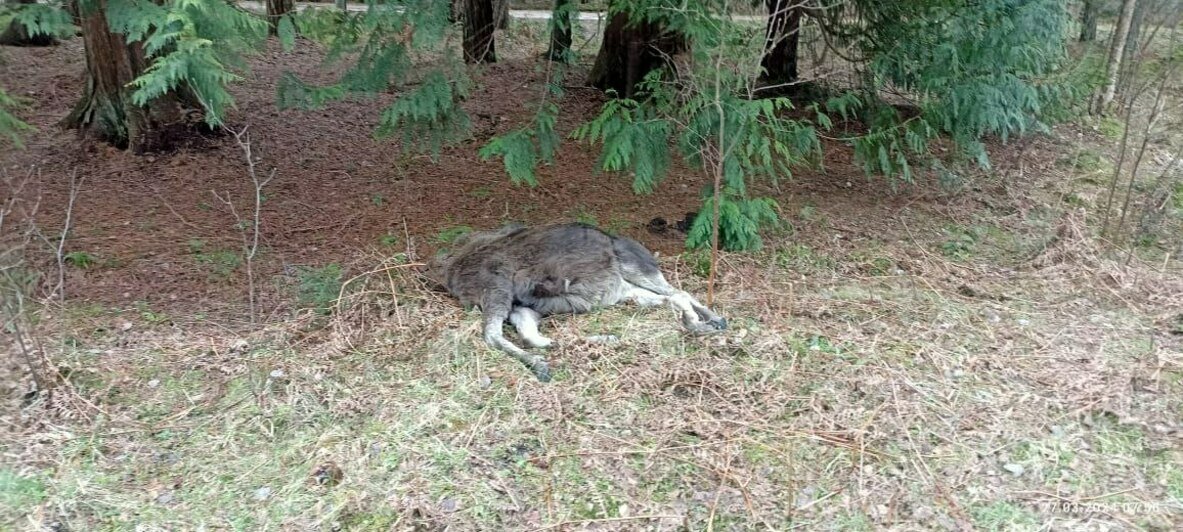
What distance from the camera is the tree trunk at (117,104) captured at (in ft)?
28.7

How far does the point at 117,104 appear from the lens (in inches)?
355

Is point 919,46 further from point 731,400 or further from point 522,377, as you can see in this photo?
point 522,377

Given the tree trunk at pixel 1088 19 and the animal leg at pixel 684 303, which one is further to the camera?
the tree trunk at pixel 1088 19

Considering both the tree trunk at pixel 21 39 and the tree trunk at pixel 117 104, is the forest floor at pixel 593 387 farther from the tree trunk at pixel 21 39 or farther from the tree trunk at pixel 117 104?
the tree trunk at pixel 21 39

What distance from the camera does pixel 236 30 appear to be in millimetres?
6434

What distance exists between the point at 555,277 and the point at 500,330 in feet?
2.36

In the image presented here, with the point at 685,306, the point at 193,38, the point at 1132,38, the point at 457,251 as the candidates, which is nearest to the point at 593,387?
the point at 685,306

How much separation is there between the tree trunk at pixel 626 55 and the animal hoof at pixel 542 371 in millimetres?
5349

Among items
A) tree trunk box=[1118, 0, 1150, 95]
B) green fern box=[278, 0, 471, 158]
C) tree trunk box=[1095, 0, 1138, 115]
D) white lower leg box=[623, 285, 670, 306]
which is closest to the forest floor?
white lower leg box=[623, 285, 670, 306]

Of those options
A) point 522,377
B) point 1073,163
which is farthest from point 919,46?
point 522,377

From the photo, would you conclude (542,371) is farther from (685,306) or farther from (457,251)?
(457,251)

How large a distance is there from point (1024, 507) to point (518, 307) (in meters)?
3.57

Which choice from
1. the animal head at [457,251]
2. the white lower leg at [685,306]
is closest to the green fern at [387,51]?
the animal head at [457,251]

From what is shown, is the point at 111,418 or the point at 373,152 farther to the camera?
the point at 373,152
